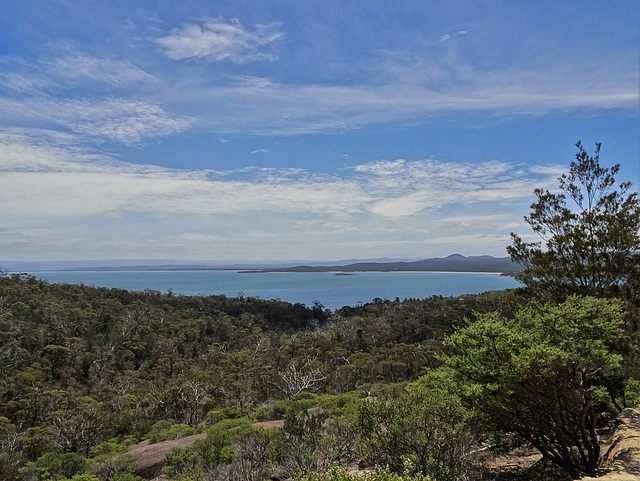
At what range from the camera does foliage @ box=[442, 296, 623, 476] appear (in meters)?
6.53

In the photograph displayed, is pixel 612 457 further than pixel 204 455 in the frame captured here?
No

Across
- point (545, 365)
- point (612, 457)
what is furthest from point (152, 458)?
point (612, 457)

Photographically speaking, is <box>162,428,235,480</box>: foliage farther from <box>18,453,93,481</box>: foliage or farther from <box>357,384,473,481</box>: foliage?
<box>18,453,93,481</box>: foliage

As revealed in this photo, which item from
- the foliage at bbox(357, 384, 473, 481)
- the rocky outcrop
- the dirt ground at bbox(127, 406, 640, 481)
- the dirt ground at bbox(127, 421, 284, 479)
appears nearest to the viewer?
the foliage at bbox(357, 384, 473, 481)

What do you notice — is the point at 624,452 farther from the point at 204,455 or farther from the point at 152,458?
the point at 152,458

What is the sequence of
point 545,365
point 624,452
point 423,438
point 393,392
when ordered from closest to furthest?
point 423,438, point 545,365, point 624,452, point 393,392

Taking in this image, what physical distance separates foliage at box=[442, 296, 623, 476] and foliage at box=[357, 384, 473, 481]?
812 millimetres

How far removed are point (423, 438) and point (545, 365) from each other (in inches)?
93.9

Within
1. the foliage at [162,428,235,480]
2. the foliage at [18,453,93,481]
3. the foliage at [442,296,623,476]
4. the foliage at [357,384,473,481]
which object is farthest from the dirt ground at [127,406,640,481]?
the foliage at [162,428,235,480]

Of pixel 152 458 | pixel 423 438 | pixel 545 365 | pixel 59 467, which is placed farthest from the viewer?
pixel 152 458

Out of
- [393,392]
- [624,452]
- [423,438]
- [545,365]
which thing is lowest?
[393,392]

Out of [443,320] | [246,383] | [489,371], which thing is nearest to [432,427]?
[489,371]

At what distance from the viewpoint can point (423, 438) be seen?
6211 millimetres

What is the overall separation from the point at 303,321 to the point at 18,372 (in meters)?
34.7
